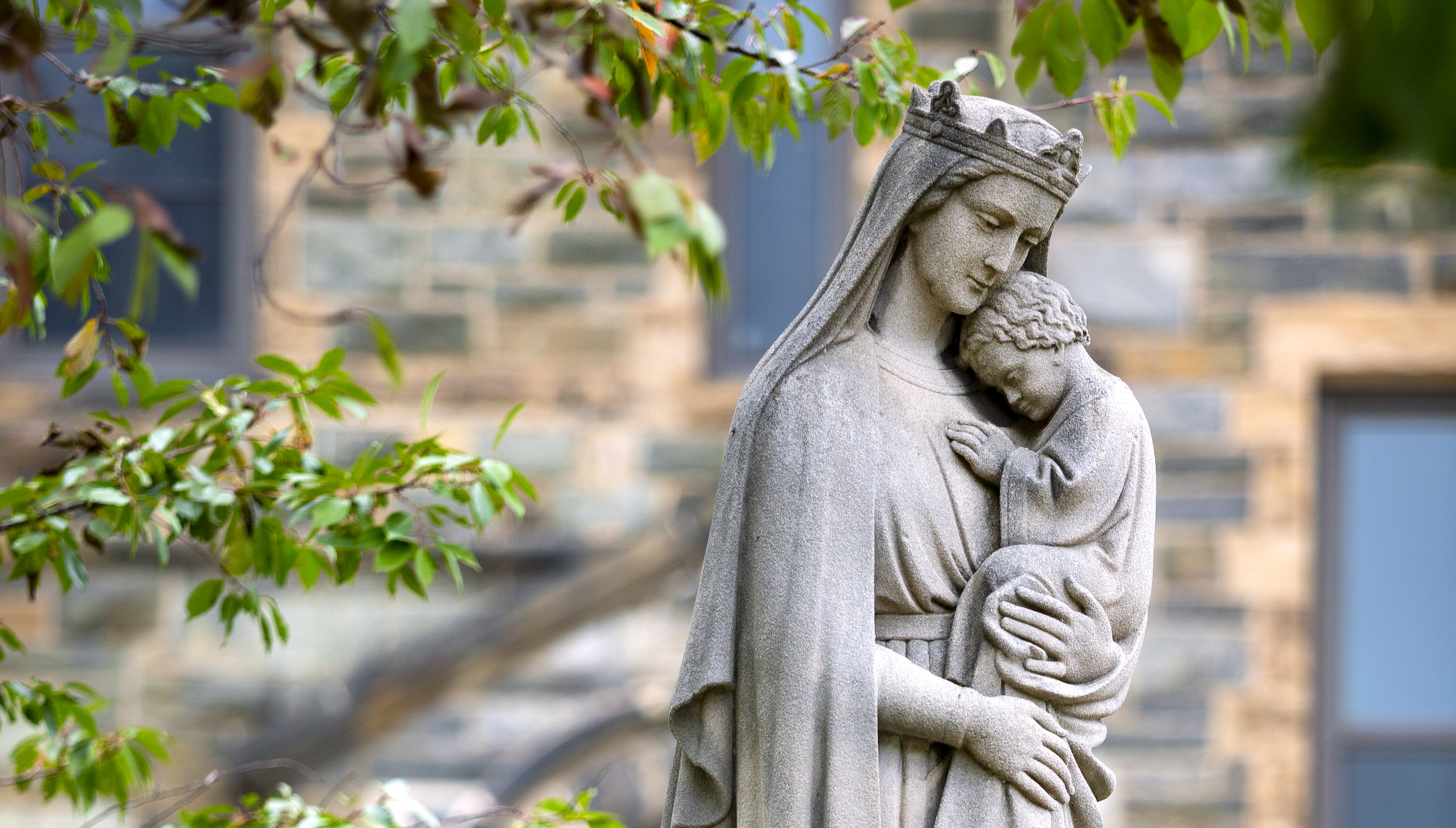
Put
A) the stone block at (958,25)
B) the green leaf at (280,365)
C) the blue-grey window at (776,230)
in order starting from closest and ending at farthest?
the green leaf at (280,365) → the stone block at (958,25) → the blue-grey window at (776,230)

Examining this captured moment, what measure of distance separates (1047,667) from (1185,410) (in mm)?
4642

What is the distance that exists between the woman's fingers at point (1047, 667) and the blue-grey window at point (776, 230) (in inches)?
188

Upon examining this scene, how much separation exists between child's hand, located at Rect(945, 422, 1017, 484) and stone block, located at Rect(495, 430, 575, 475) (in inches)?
181

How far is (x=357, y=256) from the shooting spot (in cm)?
722

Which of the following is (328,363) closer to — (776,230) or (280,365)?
(280,365)

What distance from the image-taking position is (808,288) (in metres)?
7.34

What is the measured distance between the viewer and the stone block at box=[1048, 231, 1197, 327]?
6.96m

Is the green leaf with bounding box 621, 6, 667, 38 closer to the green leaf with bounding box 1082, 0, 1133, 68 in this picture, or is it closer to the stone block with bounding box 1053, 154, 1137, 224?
the green leaf with bounding box 1082, 0, 1133, 68

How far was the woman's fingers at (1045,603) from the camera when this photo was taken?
251cm

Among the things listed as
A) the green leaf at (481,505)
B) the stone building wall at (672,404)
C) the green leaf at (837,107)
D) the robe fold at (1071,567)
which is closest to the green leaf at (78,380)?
the green leaf at (481,505)

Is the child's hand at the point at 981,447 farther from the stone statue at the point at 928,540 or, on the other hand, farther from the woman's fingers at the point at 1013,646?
the woman's fingers at the point at 1013,646

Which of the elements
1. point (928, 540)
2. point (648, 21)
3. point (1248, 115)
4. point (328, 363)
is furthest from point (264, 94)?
point (1248, 115)

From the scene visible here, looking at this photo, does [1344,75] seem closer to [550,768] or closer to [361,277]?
[550,768]

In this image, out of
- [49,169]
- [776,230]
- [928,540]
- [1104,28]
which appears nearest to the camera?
[928,540]
